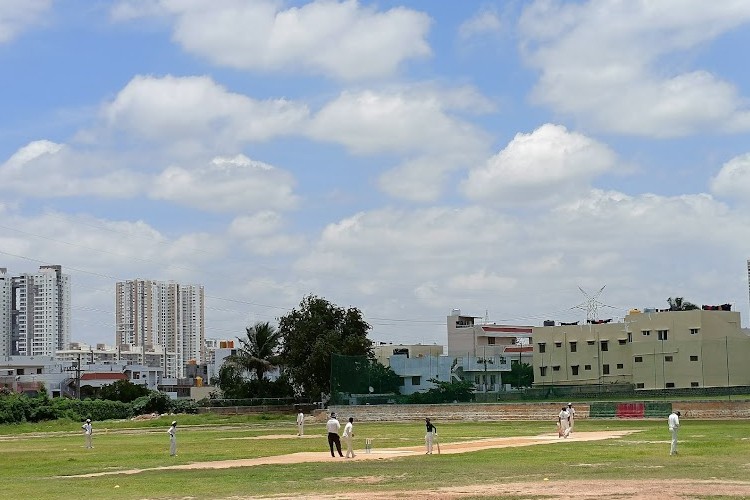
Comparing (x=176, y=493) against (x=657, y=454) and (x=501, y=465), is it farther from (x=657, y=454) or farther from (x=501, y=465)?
(x=657, y=454)

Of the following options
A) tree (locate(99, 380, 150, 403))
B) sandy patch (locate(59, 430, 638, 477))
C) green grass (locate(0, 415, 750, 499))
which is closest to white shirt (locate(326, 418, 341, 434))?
sandy patch (locate(59, 430, 638, 477))

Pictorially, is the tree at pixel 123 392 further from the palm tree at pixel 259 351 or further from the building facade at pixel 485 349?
the building facade at pixel 485 349

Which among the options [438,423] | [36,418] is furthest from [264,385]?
[438,423]

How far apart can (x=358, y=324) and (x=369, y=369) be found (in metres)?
19.0

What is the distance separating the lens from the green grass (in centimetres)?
3175

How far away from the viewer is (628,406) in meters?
74.7

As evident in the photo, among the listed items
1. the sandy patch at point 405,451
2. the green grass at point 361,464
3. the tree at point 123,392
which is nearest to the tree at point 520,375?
the green grass at point 361,464

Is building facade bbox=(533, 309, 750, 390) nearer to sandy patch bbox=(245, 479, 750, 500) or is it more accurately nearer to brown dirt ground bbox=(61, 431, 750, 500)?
brown dirt ground bbox=(61, 431, 750, 500)

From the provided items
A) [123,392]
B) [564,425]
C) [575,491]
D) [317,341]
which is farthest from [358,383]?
[575,491]

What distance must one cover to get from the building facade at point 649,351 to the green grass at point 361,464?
922 inches

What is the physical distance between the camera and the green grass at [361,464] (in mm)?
31750

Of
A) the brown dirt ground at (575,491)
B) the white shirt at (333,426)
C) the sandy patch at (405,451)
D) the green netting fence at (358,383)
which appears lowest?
the sandy patch at (405,451)

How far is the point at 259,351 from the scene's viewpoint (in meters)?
116

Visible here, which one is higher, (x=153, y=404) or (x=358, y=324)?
(x=358, y=324)
